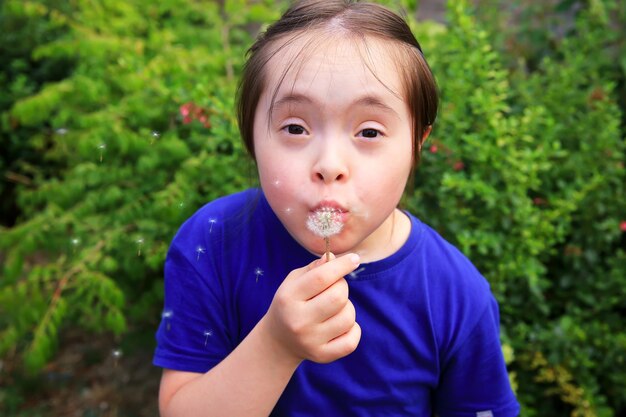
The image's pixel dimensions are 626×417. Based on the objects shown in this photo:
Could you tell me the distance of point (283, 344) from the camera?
1.08 metres

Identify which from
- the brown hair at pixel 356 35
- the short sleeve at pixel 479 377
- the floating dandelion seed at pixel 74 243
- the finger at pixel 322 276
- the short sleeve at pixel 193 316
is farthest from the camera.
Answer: the floating dandelion seed at pixel 74 243

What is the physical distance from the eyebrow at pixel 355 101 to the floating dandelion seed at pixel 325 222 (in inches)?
7.1

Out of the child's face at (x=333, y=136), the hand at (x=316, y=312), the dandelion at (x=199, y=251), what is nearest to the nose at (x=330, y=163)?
the child's face at (x=333, y=136)

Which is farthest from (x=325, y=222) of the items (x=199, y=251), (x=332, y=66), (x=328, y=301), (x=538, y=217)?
(x=538, y=217)

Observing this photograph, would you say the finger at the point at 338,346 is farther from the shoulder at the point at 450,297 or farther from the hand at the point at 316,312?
the shoulder at the point at 450,297

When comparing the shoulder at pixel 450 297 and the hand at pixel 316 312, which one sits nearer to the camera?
the hand at pixel 316 312

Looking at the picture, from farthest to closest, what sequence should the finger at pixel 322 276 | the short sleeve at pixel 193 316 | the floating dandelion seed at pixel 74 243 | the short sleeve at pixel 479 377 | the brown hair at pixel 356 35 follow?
the floating dandelion seed at pixel 74 243 → the short sleeve at pixel 479 377 → the short sleeve at pixel 193 316 → the brown hair at pixel 356 35 → the finger at pixel 322 276

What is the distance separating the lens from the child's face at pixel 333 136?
3.48 feet

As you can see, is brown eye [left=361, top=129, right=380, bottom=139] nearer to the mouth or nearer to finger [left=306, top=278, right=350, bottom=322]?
the mouth

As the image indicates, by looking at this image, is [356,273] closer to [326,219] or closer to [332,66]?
[326,219]

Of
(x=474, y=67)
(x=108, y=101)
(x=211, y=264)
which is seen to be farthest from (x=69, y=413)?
(x=474, y=67)

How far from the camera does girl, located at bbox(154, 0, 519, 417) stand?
106 cm

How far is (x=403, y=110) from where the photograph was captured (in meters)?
1.16

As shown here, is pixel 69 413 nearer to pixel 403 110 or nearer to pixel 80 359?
pixel 80 359
